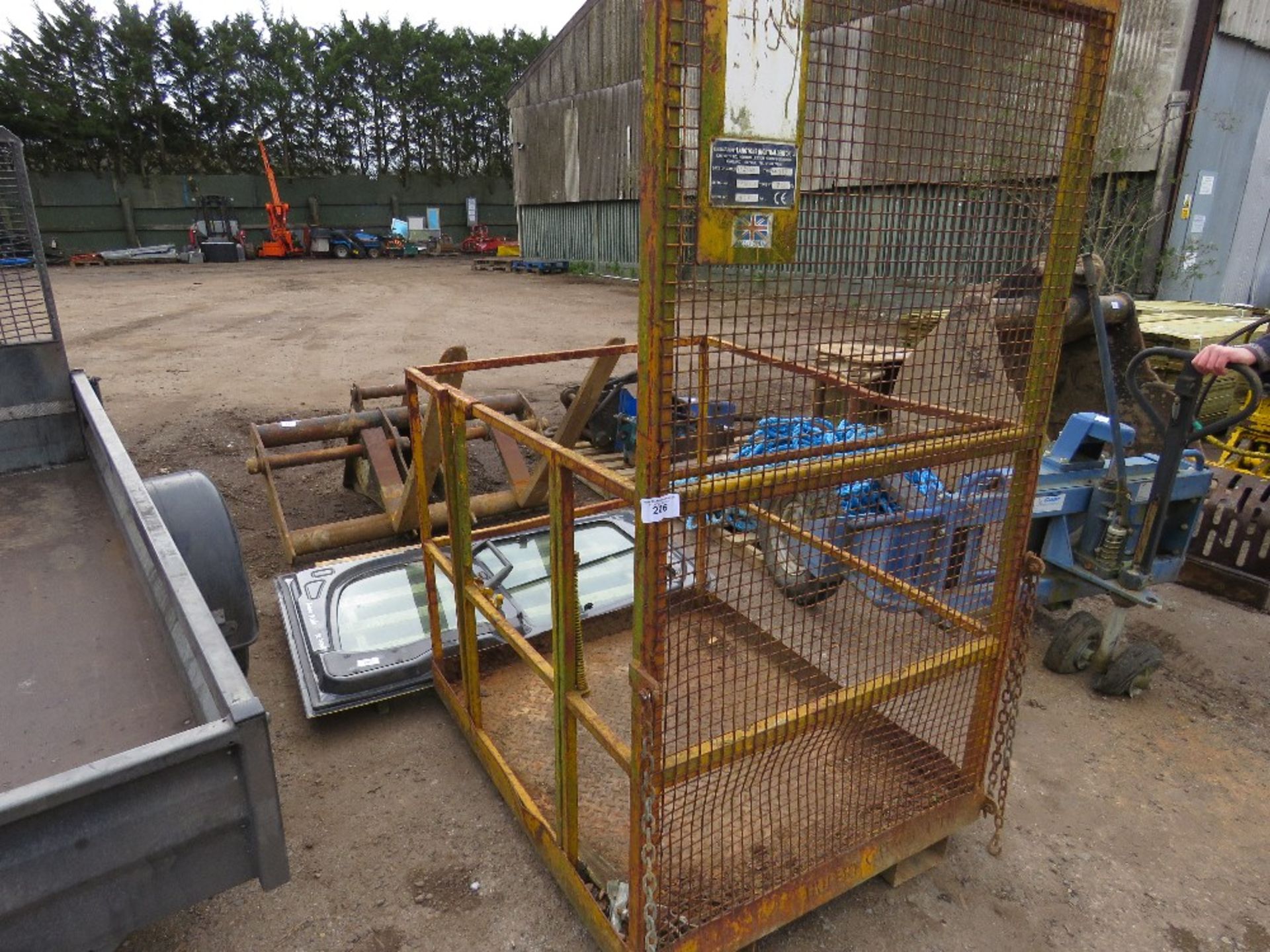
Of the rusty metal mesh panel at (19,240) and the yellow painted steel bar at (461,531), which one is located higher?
the rusty metal mesh panel at (19,240)

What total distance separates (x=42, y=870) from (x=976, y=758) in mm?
2402

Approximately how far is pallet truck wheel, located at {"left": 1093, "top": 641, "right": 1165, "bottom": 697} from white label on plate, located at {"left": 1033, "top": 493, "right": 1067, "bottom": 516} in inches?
26.6

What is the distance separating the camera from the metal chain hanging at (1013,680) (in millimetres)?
2295

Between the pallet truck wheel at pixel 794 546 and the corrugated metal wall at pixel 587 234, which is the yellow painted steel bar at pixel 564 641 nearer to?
the pallet truck wheel at pixel 794 546

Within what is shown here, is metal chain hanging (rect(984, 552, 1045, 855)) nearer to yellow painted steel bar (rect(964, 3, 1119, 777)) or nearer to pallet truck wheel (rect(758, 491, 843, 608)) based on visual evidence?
yellow painted steel bar (rect(964, 3, 1119, 777))

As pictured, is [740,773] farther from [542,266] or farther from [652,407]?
[542,266]

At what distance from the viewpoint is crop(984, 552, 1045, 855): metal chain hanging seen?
2.29 metres

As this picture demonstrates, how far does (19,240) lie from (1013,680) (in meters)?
4.45

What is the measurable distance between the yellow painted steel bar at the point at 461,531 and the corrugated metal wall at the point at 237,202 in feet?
92.9

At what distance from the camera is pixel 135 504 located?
2.18 meters

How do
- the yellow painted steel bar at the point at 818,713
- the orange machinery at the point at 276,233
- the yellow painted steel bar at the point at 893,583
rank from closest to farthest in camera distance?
the yellow painted steel bar at the point at 818,713 < the yellow painted steel bar at the point at 893,583 < the orange machinery at the point at 276,233

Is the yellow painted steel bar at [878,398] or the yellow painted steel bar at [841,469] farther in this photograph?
the yellow painted steel bar at [878,398]

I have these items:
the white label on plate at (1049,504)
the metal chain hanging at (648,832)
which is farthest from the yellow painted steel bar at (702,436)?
the white label on plate at (1049,504)

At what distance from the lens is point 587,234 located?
836 inches
